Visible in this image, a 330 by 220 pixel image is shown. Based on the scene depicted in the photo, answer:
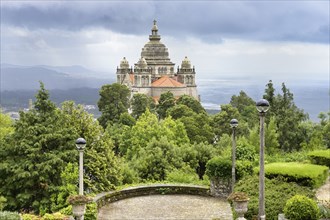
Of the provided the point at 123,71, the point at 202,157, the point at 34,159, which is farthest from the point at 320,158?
the point at 123,71

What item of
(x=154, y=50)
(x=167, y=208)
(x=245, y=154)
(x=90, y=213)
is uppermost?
(x=154, y=50)

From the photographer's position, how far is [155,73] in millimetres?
91500

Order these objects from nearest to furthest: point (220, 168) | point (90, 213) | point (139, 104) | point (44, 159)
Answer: point (90, 213) → point (44, 159) → point (220, 168) → point (139, 104)

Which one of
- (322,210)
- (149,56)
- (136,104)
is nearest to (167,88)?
(149,56)

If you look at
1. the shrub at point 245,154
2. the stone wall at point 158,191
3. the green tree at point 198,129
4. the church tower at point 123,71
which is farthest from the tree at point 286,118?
the church tower at point 123,71

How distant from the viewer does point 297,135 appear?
35.2 meters

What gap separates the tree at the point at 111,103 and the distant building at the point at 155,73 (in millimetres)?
21458

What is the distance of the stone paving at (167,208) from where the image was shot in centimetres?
1548

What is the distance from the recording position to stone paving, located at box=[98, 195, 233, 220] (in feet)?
50.8

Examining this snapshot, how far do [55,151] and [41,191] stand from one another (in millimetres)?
1509

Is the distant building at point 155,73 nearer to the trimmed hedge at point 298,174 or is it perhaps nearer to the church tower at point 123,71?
the church tower at point 123,71

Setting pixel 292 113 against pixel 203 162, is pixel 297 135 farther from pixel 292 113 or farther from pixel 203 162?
pixel 203 162

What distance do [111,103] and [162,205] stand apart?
45.7 metres

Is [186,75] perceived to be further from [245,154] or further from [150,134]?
[245,154]
